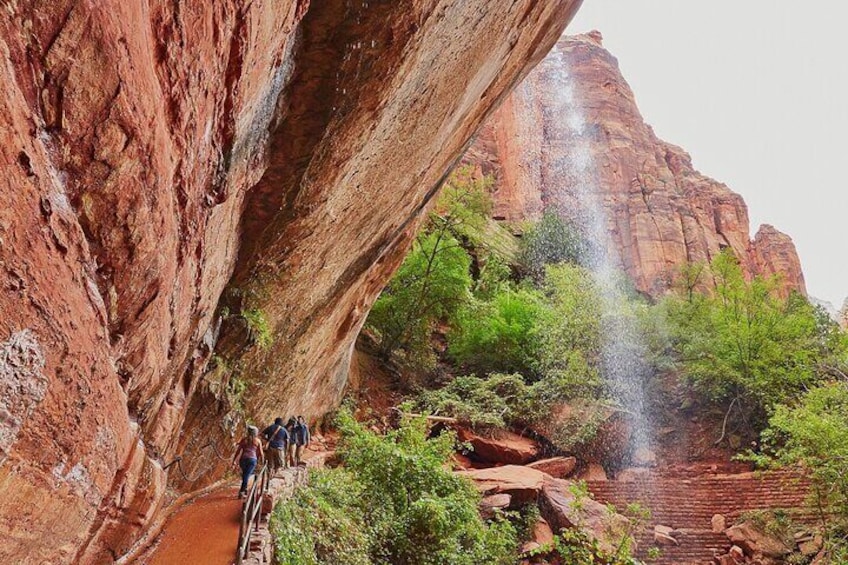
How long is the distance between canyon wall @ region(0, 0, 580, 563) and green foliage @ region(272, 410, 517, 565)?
77.9 inches

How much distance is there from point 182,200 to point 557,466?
15.3 meters

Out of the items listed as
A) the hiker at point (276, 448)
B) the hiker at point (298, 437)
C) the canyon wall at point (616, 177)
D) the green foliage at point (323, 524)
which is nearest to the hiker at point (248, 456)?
the hiker at point (276, 448)

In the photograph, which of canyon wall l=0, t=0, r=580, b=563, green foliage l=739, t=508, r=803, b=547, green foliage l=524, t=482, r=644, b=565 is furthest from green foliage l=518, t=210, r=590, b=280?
canyon wall l=0, t=0, r=580, b=563

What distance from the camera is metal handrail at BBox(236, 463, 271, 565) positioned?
570 centimetres

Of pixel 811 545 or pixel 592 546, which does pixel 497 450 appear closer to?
pixel 592 546

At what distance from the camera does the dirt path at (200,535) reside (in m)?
5.87

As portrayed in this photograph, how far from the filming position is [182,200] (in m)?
4.93

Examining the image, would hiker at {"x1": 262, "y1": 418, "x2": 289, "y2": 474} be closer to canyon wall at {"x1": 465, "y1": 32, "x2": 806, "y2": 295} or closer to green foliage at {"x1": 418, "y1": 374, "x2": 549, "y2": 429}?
green foliage at {"x1": 418, "y1": 374, "x2": 549, "y2": 429}

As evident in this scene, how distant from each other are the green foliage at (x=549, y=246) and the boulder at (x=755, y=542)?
1964cm

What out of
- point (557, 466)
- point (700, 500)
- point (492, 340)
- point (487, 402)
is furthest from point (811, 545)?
point (492, 340)

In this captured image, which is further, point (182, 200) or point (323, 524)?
point (323, 524)

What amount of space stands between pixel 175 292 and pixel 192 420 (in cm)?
383

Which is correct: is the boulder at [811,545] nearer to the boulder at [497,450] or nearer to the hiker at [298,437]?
the boulder at [497,450]

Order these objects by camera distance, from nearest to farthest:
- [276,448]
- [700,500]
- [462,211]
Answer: [276,448], [700,500], [462,211]
